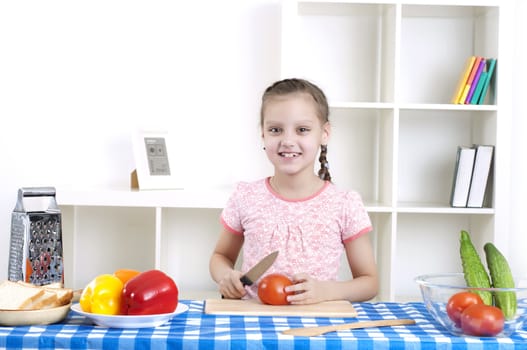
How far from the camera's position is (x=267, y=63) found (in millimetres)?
3275

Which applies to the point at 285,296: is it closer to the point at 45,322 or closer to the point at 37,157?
the point at 45,322

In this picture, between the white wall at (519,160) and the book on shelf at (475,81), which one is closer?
the book on shelf at (475,81)

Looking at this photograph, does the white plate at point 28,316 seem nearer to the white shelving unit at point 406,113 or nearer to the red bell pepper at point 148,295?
the red bell pepper at point 148,295

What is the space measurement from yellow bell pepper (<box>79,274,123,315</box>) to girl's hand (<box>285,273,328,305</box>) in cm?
37

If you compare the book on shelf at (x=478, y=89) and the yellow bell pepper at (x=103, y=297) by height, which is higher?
the book on shelf at (x=478, y=89)

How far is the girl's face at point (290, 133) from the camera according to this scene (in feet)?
6.79

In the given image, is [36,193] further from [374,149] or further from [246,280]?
[374,149]

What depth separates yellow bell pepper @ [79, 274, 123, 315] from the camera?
4.94 feet

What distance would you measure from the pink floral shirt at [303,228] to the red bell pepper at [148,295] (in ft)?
2.00

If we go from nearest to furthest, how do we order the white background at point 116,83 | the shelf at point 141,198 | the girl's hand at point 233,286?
the girl's hand at point 233,286 < the shelf at point 141,198 < the white background at point 116,83

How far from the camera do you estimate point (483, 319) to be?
142 centimetres

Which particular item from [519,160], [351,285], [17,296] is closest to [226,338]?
[17,296]

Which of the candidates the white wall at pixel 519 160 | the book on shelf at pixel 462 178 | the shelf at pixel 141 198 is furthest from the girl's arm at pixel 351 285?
the white wall at pixel 519 160

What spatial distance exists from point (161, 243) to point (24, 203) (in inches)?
36.5
